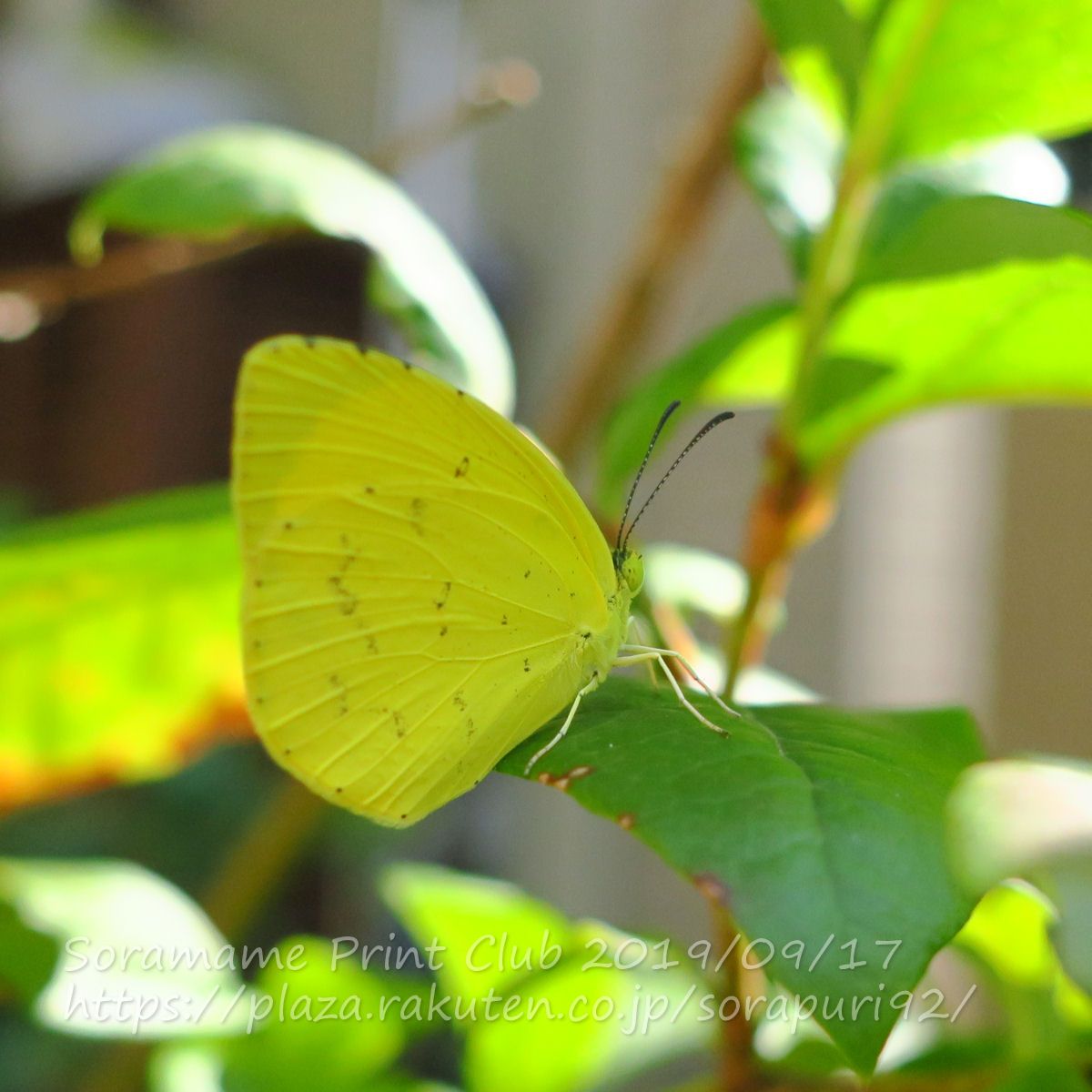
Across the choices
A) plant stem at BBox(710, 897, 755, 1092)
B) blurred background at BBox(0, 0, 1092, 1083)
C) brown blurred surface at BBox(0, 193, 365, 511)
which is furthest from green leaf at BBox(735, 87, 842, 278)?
brown blurred surface at BBox(0, 193, 365, 511)

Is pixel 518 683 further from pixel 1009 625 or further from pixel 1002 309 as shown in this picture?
pixel 1009 625

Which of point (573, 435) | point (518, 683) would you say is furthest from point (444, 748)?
point (573, 435)

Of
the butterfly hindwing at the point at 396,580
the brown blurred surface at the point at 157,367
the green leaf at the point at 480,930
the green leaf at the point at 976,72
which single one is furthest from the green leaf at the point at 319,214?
the brown blurred surface at the point at 157,367

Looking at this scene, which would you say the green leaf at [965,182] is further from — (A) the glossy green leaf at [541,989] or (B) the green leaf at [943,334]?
(A) the glossy green leaf at [541,989]

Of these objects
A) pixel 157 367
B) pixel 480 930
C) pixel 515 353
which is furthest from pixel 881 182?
pixel 157 367

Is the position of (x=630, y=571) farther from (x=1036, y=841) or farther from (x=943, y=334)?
(x=1036, y=841)

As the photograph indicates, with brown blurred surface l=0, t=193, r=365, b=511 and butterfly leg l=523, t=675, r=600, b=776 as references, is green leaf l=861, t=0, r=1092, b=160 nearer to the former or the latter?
butterfly leg l=523, t=675, r=600, b=776
